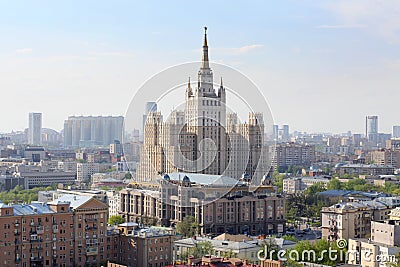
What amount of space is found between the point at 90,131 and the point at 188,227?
5213 centimetres

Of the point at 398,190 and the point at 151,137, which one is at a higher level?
the point at 151,137

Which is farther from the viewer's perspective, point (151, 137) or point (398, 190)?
point (398, 190)

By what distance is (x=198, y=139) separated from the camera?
87.5 ft

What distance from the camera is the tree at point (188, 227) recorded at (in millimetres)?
20484

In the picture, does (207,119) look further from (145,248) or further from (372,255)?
(372,255)

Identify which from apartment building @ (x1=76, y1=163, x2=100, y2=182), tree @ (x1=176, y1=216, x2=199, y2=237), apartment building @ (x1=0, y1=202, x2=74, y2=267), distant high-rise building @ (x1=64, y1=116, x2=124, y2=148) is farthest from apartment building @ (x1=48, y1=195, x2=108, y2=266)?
distant high-rise building @ (x1=64, y1=116, x2=124, y2=148)

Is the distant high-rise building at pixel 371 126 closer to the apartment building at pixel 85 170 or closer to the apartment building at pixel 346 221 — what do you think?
the apartment building at pixel 85 170

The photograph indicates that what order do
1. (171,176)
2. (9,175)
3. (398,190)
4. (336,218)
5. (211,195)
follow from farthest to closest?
1. (9,175)
2. (398,190)
3. (171,176)
4. (211,195)
5. (336,218)

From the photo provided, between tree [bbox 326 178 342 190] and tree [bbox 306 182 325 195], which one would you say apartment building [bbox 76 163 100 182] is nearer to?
tree [bbox 326 178 342 190]

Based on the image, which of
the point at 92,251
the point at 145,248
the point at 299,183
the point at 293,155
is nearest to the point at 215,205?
the point at 145,248

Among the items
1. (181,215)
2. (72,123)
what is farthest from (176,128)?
(72,123)

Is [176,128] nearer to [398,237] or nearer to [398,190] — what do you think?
[398,190]

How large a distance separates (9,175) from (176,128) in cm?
1392

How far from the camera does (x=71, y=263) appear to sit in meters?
15.2
